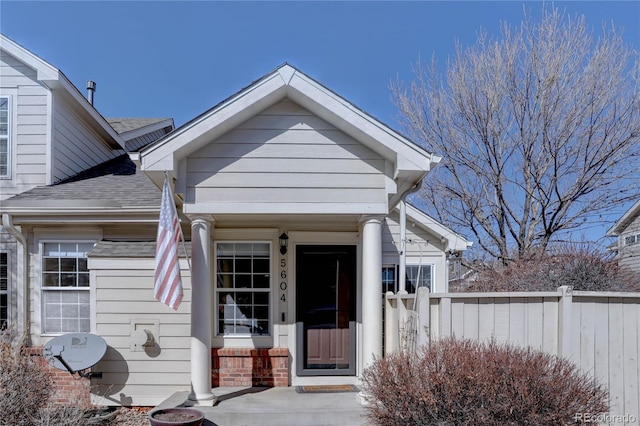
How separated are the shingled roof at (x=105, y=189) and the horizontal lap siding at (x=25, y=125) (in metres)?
0.40

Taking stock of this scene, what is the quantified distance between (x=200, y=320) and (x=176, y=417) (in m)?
1.06

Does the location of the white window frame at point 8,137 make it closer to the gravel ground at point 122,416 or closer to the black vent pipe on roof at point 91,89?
the black vent pipe on roof at point 91,89

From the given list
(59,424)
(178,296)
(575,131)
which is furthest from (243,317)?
(575,131)

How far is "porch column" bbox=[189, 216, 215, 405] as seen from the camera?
5254mm

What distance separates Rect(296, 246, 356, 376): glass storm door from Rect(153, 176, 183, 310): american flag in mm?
2250

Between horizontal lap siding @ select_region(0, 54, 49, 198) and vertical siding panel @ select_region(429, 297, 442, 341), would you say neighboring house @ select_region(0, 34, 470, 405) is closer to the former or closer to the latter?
horizontal lap siding @ select_region(0, 54, 49, 198)

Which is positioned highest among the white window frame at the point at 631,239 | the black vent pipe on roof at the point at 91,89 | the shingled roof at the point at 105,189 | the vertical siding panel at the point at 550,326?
the black vent pipe on roof at the point at 91,89

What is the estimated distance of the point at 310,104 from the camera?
17.7 ft

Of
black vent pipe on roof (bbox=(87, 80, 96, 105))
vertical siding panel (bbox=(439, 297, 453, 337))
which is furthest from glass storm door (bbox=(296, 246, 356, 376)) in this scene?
black vent pipe on roof (bbox=(87, 80, 96, 105))

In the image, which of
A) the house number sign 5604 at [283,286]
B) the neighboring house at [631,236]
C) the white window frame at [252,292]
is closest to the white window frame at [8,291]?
the white window frame at [252,292]

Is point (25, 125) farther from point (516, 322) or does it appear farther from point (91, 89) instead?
point (516, 322)

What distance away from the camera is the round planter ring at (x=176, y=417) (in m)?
4.48

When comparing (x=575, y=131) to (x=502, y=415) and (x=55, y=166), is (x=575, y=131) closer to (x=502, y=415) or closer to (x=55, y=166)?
(x=502, y=415)

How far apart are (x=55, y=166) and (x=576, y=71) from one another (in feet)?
36.6
